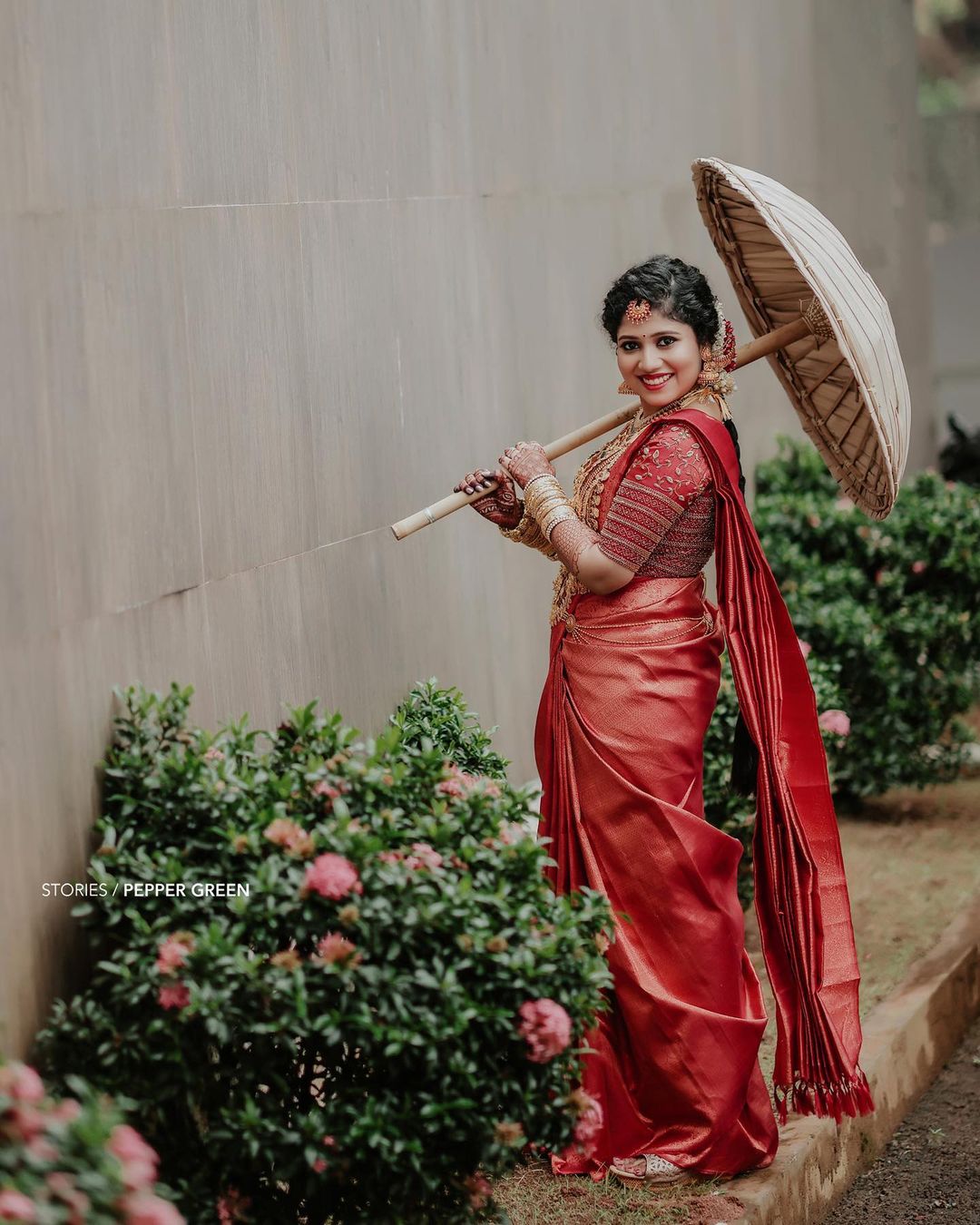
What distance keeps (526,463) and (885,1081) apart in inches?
86.7

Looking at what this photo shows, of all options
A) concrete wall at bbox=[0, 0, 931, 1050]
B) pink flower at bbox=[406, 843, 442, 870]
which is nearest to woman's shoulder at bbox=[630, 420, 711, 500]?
concrete wall at bbox=[0, 0, 931, 1050]

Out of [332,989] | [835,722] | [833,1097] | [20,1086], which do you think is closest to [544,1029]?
[332,989]

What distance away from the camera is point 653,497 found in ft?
12.1

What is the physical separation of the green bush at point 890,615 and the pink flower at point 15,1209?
532 centimetres

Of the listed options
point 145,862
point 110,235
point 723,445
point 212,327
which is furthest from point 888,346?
point 145,862

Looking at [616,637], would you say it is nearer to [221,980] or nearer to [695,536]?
[695,536]

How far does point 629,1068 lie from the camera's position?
3867mm

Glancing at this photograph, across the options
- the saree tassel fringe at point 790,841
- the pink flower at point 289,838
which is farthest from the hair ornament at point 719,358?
the pink flower at point 289,838

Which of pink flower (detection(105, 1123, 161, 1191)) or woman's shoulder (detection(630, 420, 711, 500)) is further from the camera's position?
woman's shoulder (detection(630, 420, 711, 500))

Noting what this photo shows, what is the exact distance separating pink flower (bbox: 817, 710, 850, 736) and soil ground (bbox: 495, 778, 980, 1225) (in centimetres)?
68

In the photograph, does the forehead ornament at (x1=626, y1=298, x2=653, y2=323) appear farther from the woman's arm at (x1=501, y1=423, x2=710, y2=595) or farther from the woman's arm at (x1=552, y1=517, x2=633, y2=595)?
the woman's arm at (x1=552, y1=517, x2=633, y2=595)

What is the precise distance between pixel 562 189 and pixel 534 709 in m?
1.89

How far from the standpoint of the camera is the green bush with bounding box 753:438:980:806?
7.03m

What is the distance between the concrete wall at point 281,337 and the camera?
2971 millimetres
